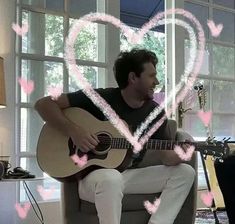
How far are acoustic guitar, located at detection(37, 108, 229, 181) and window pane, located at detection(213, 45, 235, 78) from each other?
200 centimetres

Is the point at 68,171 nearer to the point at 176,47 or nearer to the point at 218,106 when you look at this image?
the point at 176,47

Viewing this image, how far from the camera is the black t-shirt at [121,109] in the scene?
2027 mm

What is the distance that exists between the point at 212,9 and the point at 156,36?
2.01 ft

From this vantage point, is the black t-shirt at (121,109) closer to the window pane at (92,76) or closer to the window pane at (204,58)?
the window pane at (92,76)

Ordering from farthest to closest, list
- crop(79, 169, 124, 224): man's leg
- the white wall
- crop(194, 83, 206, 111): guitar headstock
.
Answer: crop(194, 83, 206, 111): guitar headstock, the white wall, crop(79, 169, 124, 224): man's leg

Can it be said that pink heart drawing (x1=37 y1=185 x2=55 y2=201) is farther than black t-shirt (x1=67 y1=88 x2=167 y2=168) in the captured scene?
Yes

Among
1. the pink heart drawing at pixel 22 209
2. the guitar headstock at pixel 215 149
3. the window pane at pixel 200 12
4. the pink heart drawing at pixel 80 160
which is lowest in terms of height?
the pink heart drawing at pixel 22 209

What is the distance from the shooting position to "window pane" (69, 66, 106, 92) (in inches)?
113

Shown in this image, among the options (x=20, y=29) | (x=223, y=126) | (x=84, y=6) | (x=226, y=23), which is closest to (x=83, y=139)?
(x=20, y=29)

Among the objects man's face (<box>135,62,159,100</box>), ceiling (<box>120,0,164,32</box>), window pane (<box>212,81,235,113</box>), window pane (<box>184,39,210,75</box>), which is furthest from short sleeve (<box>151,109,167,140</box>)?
ceiling (<box>120,0,164,32</box>)

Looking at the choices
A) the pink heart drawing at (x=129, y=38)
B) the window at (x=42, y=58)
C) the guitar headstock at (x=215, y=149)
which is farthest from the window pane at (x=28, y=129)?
the guitar headstock at (x=215, y=149)

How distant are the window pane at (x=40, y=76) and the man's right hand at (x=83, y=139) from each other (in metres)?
0.86

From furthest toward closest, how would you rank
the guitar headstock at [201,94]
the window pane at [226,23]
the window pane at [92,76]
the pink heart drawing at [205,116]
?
the window pane at [226,23]
the pink heart drawing at [205,116]
the guitar headstock at [201,94]
the window pane at [92,76]

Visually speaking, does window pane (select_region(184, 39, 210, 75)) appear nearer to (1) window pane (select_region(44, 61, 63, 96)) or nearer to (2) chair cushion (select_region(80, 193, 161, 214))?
(1) window pane (select_region(44, 61, 63, 96))
